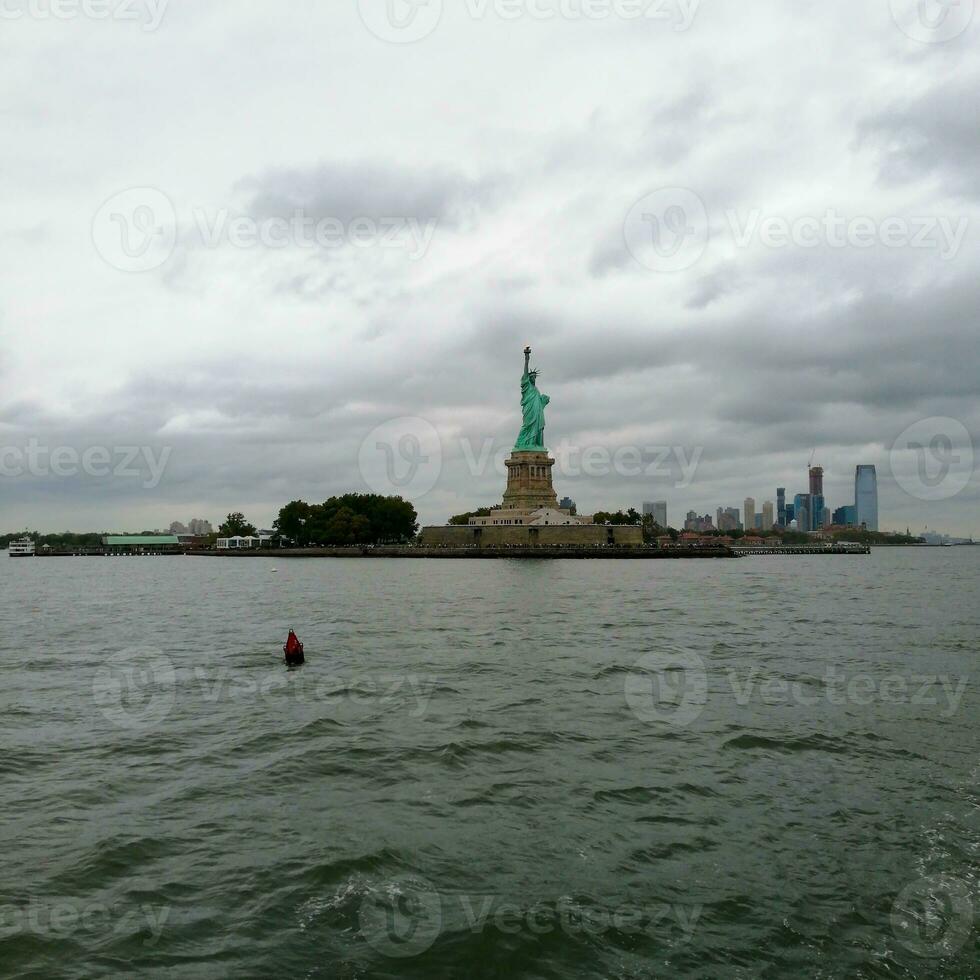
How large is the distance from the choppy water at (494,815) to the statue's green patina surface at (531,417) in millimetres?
89488

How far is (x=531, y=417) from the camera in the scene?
4409 inches

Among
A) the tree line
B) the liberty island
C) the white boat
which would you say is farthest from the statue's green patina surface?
the white boat

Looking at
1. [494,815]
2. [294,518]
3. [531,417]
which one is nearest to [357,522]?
[294,518]

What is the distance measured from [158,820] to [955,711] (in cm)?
1407

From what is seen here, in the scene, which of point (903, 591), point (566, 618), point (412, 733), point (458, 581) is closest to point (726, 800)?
point (412, 733)

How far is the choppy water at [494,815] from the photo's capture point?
23.2 feet

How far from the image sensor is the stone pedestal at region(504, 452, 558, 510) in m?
111

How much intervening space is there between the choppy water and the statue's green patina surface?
89488 millimetres

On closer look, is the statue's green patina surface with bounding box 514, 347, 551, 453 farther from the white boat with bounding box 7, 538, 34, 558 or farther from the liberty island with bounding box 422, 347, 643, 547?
the white boat with bounding box 7, 538, 34, 558

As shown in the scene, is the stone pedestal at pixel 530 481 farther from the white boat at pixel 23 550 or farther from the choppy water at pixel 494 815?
the white boat at pixel 23 550

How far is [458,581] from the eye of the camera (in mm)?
59875

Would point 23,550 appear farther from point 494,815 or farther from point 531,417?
point 494,815

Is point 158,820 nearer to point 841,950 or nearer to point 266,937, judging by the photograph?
point 266,937

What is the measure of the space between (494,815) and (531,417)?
103 meters
